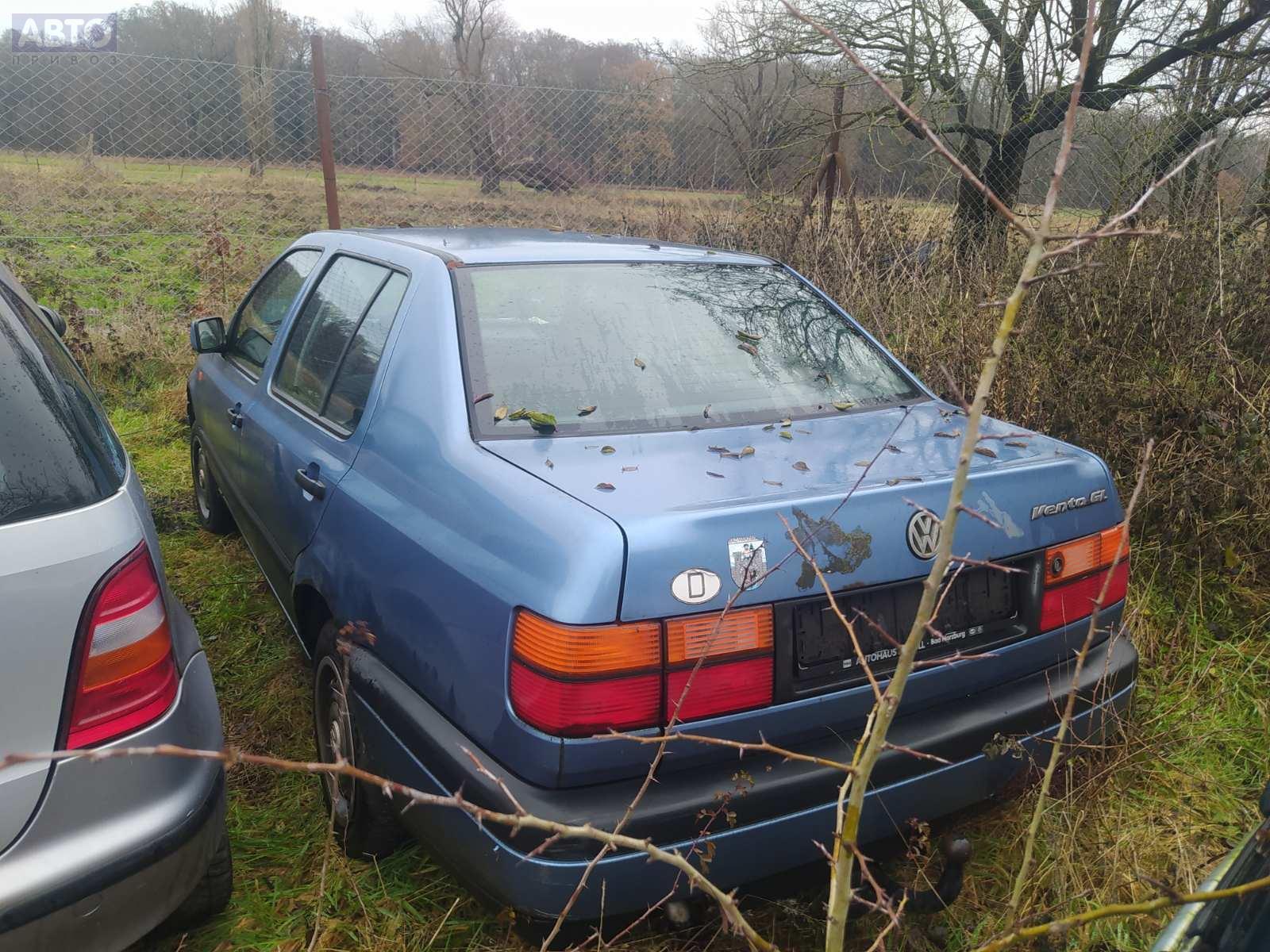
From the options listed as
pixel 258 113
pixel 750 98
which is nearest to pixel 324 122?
pixel 258 113

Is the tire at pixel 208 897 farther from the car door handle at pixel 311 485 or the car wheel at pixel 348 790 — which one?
the car door handle at pixel 311 485

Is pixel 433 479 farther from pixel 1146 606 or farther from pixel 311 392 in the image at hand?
pixel 1146 606

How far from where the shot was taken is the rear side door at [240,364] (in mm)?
3586

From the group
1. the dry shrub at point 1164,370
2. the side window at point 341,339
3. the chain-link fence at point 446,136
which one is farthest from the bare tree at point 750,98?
the side window at point 341,339

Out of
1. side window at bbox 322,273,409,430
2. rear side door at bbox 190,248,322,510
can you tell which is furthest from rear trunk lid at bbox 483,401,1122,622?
rear side door at bbox 190,248,322,510

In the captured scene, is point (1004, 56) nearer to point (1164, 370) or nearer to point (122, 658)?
point (1164, 370)

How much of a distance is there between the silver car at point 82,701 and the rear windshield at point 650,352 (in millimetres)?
819

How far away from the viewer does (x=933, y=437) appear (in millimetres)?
2408

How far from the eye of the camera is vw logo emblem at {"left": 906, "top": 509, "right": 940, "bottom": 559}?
1.93 m

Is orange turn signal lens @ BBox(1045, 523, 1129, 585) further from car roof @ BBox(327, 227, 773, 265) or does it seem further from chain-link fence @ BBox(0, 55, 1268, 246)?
chain-link fence @ BBox(0, 55, 1268, 246)

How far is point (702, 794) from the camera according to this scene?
181 centimetres

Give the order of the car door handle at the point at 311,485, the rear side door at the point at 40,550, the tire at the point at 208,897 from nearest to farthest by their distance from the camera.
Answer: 1. the rear side door at the point at 40,550
2. the tire at the point at 208,897
3. the car door handle at the point at 311,485

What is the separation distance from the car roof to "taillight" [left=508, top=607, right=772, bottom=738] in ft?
4.56

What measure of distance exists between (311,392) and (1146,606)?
3.00 m
